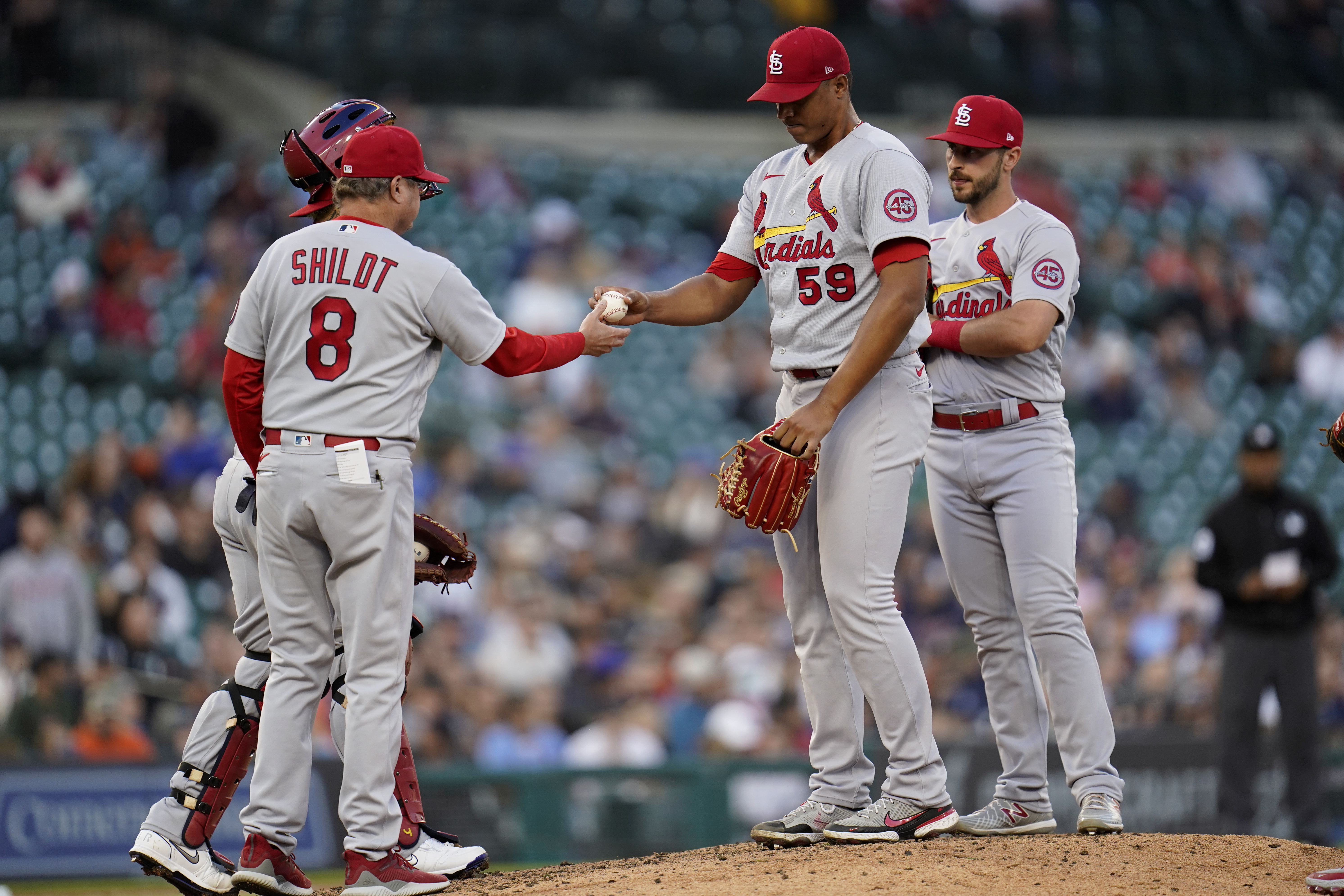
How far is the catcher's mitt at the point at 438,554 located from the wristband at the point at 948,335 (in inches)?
61.4

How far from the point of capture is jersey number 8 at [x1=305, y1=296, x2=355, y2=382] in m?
3.90

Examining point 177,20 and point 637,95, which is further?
point 637,95

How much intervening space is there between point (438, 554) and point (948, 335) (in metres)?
1.68

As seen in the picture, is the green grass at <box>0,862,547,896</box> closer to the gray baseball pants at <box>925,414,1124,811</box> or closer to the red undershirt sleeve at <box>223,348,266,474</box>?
the gray baseball pants at <box>925,414,1124,811</box>

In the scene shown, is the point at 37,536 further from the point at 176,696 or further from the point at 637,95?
the point at 637,95

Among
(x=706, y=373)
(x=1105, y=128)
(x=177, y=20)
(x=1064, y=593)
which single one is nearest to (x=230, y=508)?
(x=1064, y=593)

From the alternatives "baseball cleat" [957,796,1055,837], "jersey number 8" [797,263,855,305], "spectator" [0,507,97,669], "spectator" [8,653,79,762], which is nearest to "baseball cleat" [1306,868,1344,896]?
"baseball cleat" [957,796,1055,837]

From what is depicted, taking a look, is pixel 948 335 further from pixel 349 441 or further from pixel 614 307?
pixel 349 441

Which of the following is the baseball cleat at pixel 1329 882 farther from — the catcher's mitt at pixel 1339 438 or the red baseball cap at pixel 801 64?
the red baseball cap at pixel 801 64

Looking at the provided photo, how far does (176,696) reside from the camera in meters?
8.95

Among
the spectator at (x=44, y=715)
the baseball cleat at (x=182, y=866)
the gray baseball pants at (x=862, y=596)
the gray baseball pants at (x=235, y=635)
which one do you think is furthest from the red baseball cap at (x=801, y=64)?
the spectator at (x=44, y=715)

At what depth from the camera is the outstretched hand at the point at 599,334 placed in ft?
14.1

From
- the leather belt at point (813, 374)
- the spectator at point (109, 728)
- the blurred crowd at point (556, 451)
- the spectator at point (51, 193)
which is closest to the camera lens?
the leather belt at point (813, 374)

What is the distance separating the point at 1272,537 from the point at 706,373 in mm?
6021
